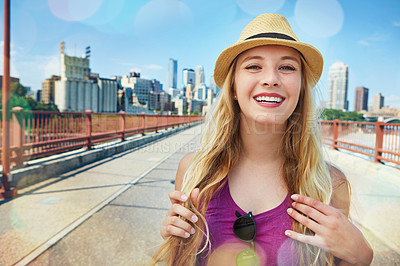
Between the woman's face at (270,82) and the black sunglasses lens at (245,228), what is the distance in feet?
1.66

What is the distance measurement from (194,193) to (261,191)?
14.8 inches

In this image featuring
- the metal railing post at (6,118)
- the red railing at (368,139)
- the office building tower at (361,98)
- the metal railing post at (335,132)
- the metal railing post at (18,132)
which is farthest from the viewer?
the office building tower at (361,98)

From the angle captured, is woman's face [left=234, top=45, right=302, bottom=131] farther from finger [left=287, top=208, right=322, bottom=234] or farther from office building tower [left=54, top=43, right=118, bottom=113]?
office building tower [left=54, top=43, right=118, bottom=113]

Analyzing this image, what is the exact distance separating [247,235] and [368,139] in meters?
10.1

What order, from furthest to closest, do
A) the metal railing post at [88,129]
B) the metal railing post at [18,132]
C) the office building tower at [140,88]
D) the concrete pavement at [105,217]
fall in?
the office building tower at [140,88] < the metal railing post at [88,129] < the metal railing post at [18,132] < the concrete pavement at [105,217]

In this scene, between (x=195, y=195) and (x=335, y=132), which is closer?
(x=195, y=195)

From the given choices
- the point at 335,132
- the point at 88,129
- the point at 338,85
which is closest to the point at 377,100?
the point at 338,85

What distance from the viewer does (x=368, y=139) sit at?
9578 mm

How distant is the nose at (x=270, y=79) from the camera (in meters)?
1.31

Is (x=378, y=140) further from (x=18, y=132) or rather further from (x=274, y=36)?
(x=18, y=132)

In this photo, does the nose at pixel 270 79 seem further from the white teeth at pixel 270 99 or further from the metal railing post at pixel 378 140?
the metal railing post at pixel 378 140

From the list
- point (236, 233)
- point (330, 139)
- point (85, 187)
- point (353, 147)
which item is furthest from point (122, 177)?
point (330, 139)

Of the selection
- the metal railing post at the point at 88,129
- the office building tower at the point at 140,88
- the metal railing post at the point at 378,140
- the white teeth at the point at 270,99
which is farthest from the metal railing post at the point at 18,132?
the office building tower at the point at 140,88

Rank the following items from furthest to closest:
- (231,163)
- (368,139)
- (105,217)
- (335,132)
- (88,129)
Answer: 1. (335,132)
2. (368,139)
3. (88,129)
4. (105,217)
5. (231,163)
